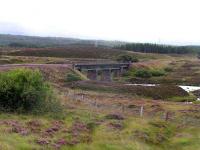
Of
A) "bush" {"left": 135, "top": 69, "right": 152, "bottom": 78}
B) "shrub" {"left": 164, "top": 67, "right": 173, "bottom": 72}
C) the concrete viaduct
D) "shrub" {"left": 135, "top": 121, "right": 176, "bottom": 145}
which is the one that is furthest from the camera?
"shrub" {"left": 164, "top": 67, "right": 173, "bottom": 72}

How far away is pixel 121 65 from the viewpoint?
127m

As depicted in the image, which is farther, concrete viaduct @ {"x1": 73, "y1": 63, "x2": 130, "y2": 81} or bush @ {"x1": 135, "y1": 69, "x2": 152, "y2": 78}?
bush @ {"x1": 135, "y1": 69, "x2": 152, "y2": 78}

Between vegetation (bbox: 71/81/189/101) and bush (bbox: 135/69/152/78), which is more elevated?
vegetation (bbox: 71/81/189/101)

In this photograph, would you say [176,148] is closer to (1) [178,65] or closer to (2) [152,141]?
(2) [152,141]

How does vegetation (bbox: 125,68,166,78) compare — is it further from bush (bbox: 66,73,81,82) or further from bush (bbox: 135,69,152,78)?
bush (bbox: 66,73,81,82)

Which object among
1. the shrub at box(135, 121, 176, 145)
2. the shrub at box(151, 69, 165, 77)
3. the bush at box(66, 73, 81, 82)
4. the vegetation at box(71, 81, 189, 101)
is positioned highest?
the shrub at box(135, 121, 176, 145)

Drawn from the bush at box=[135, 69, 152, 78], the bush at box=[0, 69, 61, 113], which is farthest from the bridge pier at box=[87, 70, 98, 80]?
the bush at box=[0, 69, 61, 113]

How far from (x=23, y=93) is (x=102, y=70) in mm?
80848

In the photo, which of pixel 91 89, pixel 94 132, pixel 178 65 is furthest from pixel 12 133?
pixel 178 65

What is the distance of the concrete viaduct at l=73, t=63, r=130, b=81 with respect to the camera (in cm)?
10869

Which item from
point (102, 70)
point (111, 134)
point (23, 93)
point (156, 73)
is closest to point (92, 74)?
point (102, 70)

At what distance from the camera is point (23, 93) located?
35562 mm

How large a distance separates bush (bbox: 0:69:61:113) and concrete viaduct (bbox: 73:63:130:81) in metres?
64.2

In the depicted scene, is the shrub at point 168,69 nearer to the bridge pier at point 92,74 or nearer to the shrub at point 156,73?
the shrub at point 156,73
